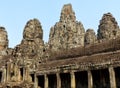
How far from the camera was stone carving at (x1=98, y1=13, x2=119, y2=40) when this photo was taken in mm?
65688

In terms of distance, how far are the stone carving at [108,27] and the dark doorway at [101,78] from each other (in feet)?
119

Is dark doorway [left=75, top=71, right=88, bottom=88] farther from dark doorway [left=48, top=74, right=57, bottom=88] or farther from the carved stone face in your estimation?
the carved stone face

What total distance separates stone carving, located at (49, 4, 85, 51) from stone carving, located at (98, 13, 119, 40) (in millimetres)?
21828

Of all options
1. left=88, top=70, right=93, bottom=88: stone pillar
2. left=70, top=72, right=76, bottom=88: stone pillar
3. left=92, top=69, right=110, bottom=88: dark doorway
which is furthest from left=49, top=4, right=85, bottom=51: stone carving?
left=88, top=70, right=93, bottom=88: stone pillar

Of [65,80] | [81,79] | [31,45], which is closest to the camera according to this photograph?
[81,79]

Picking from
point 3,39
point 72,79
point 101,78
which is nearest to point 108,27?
point 3,39

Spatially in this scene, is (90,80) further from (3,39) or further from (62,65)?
(3,39)

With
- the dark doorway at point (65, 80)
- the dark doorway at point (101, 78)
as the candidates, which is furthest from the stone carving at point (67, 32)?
the dark doorway at point (101, 78)

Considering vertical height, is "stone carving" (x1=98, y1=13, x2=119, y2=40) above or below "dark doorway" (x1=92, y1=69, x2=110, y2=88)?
above

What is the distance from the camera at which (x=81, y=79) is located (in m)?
31.5

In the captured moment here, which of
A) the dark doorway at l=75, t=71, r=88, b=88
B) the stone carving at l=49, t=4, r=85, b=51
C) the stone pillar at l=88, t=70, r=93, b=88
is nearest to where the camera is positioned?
the stone pillar at l=88, t=70, r=93, b=88

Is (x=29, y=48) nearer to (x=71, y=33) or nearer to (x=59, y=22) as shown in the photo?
(x=71, y=33)

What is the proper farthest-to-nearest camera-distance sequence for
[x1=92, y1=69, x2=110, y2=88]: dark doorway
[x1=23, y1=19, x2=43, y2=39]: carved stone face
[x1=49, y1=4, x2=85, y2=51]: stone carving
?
[x1=49, y1=4, x2=85, y2=51]: stone carving → [x1=23, y1=19, x2=43, y2=39]: carved stone face → [x1=92, y1=69, x2=110, y2=88]: dark doorway

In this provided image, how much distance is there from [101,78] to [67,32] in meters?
65.7
